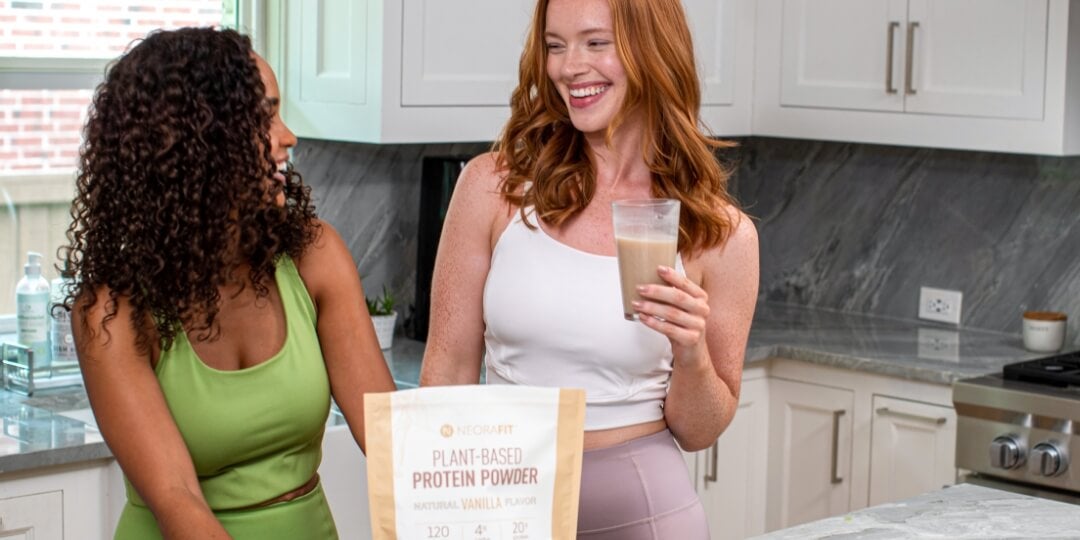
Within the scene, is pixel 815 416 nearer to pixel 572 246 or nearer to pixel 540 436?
pixel 572 246

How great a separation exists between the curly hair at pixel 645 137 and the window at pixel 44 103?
5.16 ft

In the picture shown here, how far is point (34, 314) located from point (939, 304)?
2295 millimetres

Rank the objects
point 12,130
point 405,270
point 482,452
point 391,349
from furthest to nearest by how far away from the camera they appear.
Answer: point 405,270 → point 391,349 → point 12,130 → point 482,452

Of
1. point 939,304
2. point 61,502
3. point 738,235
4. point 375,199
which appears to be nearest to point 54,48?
point 375,199

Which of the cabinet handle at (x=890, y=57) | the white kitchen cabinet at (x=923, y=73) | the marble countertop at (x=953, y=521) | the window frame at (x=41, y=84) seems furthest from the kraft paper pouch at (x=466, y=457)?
the cabinet handle at (x=890, y=57)

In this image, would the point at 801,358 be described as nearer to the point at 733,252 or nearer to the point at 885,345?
the point at 885,345

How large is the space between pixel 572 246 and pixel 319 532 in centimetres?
47

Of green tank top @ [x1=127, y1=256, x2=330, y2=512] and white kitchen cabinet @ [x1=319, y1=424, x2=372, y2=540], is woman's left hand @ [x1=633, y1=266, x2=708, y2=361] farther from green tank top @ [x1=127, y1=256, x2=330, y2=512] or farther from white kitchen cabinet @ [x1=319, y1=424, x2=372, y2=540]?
white kitchen cabinet @ [x1=319, y1=424, x2=372, y2=540]

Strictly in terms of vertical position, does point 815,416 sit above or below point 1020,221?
below

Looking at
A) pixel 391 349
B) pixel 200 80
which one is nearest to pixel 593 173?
pixel 200 80

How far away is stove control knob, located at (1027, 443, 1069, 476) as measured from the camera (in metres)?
3.09

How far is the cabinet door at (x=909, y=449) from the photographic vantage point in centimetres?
338

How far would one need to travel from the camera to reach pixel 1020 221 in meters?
3.79

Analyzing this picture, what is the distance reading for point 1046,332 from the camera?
11.8 feet
